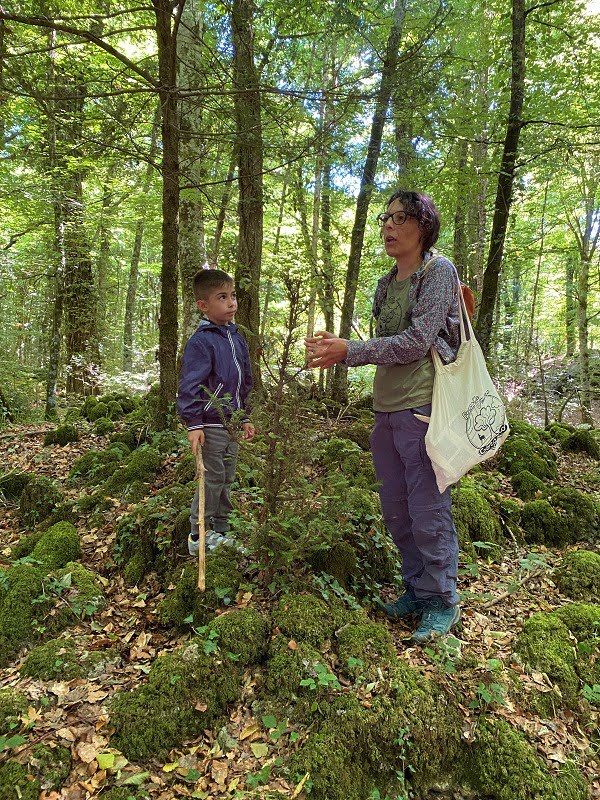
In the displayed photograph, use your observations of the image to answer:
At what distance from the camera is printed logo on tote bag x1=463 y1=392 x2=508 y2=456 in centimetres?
262

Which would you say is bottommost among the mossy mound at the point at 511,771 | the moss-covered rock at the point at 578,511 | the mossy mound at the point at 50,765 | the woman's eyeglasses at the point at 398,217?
the mossy mound at the point at 511,771

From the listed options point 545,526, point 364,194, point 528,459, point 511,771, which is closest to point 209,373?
point 511,771

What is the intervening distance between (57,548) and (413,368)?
3.27 meters

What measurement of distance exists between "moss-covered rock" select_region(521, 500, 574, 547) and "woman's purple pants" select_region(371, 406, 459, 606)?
2.22 meters

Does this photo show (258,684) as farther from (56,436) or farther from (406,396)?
(56,436)

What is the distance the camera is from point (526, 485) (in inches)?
212

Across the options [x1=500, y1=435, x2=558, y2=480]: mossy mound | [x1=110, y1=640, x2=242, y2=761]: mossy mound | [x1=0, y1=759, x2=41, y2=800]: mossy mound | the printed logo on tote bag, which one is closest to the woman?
the printed logo on tote bag

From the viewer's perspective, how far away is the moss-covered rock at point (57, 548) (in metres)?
3.72

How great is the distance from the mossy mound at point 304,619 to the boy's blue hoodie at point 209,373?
50.2 inches

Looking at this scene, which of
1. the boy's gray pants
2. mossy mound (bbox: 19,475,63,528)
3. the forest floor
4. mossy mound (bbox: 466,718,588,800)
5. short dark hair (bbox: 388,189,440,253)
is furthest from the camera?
mossy mound (bbox: 19,475,63,528)

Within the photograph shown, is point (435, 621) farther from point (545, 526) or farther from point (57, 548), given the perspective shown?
point (57, 548)

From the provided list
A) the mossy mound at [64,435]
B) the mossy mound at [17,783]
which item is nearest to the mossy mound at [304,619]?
the mossy mound at [17,783]

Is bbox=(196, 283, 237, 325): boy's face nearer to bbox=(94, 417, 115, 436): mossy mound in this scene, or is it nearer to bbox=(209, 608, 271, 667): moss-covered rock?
bbox=(209, 608, 271, 667): moss-covered rock

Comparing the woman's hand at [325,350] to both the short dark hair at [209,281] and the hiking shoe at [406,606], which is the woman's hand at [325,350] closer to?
the short dark hair at [209,281]
